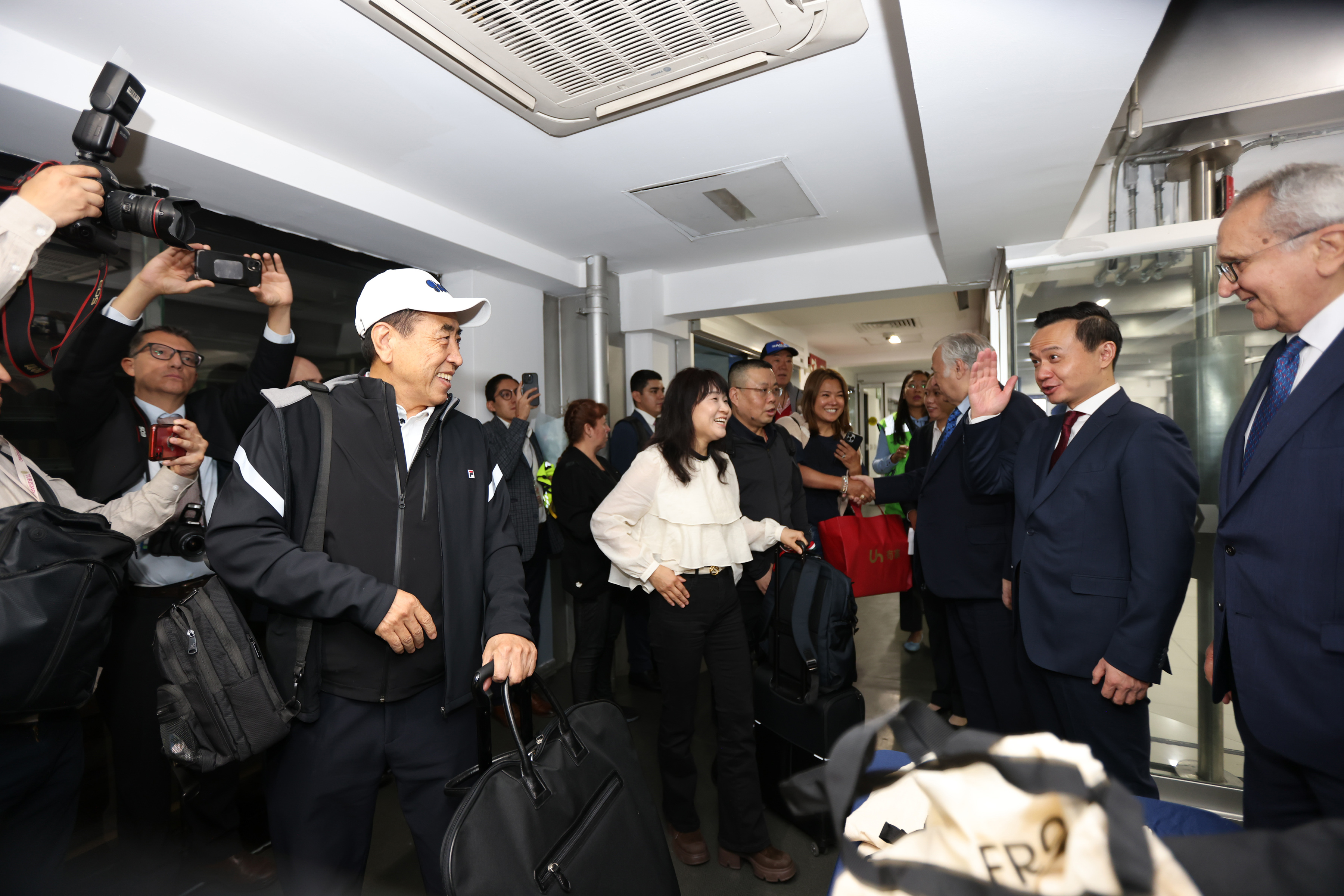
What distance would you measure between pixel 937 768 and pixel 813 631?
177cm

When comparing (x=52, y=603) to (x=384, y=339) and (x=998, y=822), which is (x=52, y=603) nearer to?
(x=384, y=339)

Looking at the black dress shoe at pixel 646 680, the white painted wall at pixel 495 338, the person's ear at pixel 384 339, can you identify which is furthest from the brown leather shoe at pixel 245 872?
the white painted wall at pixel 495 338

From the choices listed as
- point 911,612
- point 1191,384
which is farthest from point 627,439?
point 1191,384

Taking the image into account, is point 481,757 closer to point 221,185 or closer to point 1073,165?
point 221,185

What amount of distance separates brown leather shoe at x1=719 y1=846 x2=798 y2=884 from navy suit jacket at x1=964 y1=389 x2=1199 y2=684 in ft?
3.64

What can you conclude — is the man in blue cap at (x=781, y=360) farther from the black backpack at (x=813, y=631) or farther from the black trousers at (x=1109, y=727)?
the black trousers at (x=1109, y=727)

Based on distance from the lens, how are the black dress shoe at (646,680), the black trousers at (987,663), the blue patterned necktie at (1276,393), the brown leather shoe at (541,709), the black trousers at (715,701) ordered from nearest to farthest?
the blue patterned necktie at (1276,393), the black trousers at (715,701), the black trousers at (987,663), the brown leather shoe at (541,709), the black dress shoe at (646,680)

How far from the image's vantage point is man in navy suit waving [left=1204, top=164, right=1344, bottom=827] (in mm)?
1108

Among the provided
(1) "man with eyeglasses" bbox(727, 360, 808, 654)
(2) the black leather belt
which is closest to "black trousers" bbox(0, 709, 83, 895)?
(2) the black leather belt

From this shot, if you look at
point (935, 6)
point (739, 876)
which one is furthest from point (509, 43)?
point (739, 876)

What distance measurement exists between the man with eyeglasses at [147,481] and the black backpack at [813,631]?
1998 millimetres

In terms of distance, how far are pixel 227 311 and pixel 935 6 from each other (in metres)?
3.12

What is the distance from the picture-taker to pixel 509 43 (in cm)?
185

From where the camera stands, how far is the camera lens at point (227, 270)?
1764mm
